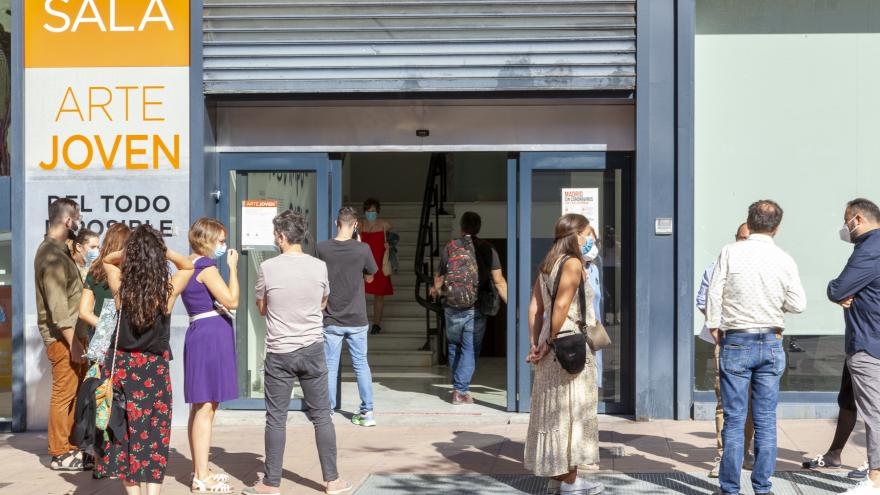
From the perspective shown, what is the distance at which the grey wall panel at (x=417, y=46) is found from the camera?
377 inches

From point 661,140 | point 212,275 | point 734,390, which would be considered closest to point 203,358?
point 212,275

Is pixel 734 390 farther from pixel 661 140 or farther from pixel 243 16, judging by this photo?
pixel 243 16

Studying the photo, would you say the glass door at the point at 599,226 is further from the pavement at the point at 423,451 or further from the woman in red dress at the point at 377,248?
the woman in red dress at the point at 377,248

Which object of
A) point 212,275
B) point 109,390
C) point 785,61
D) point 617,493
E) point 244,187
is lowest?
point 617,493

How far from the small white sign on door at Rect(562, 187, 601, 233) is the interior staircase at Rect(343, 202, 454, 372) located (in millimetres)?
4038

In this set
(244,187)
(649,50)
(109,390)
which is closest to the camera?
(109,390)

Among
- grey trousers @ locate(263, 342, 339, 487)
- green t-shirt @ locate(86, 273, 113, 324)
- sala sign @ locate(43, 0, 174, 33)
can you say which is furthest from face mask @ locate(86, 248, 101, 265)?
sala sign @ locate(43, 0, 174, 33)

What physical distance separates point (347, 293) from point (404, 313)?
5084 mm

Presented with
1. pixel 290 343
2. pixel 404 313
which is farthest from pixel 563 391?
pixel 404 313

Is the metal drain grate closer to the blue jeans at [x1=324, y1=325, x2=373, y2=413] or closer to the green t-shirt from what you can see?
the blue jeans at [x1=324, y1=325, x2=373, y2=413]

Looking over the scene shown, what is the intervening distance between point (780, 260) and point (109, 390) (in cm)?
390

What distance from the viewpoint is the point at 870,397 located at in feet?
22.6

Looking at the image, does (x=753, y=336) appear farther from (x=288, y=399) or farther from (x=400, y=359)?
(x=400, y=359)

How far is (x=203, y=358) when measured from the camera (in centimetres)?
725
